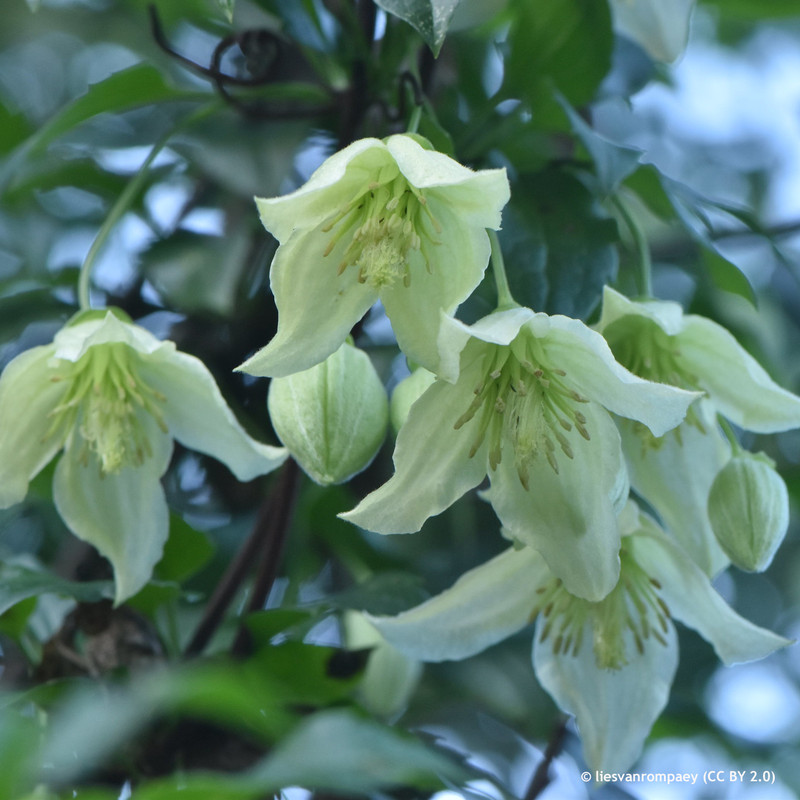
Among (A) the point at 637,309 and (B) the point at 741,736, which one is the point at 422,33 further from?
(B) the point at 741,736

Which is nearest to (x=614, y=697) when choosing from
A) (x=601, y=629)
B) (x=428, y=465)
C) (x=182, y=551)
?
(x=601, y=629)

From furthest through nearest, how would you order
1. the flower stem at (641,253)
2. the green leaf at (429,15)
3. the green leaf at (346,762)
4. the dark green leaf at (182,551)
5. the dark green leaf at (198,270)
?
the dark green leaf at (198,270) < the dark green leaf at (182,551) < the flower stem at (641,253) < the green leaf at (429,15) < the green leaf at (346,762)

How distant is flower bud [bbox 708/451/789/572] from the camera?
2.44ft

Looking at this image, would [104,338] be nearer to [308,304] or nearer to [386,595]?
[308,304]

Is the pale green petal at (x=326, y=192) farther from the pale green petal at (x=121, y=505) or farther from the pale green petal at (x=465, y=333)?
the pale green petal at (x=121, y=505)

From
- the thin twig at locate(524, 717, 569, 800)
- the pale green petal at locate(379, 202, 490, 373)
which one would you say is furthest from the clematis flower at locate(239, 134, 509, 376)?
the thin twig at locate(524, 717, 569, 800)

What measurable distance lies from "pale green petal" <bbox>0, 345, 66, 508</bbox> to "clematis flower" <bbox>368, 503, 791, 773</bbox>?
35cm

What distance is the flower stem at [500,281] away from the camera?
70 centimetres

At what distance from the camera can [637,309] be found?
76 centimetres

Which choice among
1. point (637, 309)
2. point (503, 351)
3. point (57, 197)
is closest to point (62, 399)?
point (503, 351)

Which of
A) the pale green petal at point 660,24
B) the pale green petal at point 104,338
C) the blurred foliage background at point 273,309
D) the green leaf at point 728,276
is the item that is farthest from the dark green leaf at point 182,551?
the pale green petal at point 660,24

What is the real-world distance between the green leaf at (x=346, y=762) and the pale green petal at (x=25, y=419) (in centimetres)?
36

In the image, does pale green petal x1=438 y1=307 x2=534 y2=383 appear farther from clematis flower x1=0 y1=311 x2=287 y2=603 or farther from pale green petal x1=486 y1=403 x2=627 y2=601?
clematis flower x1=0 y1=311 x2=287 y2=603

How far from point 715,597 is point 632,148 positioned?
363mm
